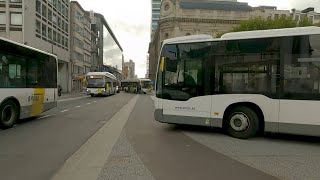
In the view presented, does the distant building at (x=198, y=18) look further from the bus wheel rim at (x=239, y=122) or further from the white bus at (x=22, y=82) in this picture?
the bus wheel rim at (x=239, y=122)

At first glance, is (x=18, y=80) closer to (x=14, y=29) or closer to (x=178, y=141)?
(x=178, y=141)

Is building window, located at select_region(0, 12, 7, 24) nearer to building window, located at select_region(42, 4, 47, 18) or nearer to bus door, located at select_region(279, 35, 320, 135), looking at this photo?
building window, located at select_region(42, 4, 47, 18)

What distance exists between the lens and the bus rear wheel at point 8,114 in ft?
36.0

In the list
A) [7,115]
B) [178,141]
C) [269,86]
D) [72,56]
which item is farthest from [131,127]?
[72,56]

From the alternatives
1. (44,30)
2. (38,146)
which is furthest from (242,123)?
(44,30)

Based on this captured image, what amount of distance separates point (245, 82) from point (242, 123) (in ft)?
3.91

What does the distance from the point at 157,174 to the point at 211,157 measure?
1828 millimetres

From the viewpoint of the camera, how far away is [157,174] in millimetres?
5848

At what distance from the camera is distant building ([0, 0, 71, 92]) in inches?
1791

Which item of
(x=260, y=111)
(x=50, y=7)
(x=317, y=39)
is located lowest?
(x=260, y=111)

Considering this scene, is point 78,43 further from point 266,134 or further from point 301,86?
point 301,86

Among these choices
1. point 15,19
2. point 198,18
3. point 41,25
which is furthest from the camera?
point 198,18

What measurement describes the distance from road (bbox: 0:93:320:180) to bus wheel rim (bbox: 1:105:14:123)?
55 cm

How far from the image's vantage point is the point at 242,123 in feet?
31.6
